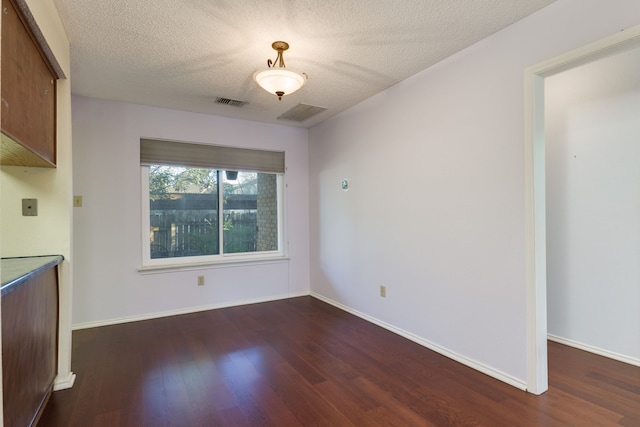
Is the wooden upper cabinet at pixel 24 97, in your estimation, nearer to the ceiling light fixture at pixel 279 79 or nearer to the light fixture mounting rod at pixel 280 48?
the ceiling light fixture at pixel 279 79

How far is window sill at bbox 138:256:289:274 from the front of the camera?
3.78m

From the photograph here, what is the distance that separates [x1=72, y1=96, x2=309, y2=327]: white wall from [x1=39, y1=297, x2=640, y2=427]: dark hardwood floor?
0.50 m

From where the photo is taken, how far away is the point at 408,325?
3.12 metres

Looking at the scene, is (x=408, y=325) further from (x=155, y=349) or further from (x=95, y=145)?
(x=95, y=145)

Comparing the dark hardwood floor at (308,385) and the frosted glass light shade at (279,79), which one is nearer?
the dark hardwood floor at (308,385)

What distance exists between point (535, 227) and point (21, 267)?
3.05m

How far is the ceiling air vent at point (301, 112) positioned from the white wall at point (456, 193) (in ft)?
1.38

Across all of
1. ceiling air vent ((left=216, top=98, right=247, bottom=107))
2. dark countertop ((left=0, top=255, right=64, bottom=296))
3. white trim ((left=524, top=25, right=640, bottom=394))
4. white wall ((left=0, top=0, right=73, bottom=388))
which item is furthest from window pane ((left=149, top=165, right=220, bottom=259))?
white trim ((left=524, top=25, right=640, bottom=394))

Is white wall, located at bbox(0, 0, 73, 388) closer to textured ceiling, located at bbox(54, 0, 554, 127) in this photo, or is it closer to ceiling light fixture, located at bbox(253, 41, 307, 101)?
textured ceiling, located at bbox(54, 0, 554, 127)

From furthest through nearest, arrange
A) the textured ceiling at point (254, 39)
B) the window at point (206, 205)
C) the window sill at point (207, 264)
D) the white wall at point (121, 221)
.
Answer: the window at point (206, 205)
the window sill at point (207, 264)
the white wall at point (121, 221)
the textured ceiling at point (254, 39)

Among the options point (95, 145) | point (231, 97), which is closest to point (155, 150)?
point (95, 145)

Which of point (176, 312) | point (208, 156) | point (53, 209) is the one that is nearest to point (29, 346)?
point (53, 209)

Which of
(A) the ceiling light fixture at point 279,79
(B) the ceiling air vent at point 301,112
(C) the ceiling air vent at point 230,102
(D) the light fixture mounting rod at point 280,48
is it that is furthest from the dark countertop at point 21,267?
(B) the ceiling air vent at point 301,112

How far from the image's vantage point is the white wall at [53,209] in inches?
83.7
